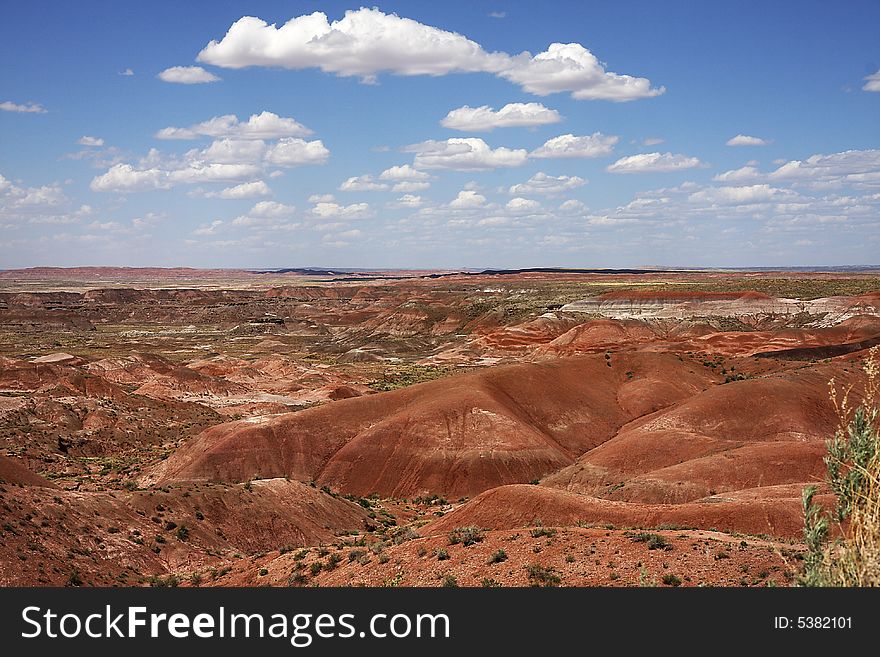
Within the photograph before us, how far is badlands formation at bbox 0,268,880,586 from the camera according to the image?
2028 cm

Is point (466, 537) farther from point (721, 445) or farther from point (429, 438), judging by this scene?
point (429, 438)

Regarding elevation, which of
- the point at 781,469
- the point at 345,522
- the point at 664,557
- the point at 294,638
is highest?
the point at 294,638

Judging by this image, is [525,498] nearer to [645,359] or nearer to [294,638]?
[294,638]

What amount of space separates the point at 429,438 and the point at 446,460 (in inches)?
89.1

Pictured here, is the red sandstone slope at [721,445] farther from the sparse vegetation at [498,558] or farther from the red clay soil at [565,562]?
the sparse vegetation at [498,558]

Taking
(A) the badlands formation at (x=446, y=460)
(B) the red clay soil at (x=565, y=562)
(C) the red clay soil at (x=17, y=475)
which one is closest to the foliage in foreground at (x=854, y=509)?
(A) the badlands formation at (x=446, y=460)

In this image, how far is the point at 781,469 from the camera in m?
35.7

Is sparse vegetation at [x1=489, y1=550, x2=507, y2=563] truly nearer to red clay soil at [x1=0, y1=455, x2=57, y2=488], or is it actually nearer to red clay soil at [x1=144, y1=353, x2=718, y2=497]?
red clay soil at [x1=0, y1=455, x2=57, y2=488]

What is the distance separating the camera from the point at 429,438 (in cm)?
5066

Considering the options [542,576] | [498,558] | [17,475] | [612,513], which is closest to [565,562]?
[542,576]

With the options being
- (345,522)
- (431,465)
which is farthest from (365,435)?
(345,522)

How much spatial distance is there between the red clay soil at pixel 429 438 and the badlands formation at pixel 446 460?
0.17 m

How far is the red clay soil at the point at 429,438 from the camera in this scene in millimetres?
48250

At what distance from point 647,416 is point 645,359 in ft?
38.5
